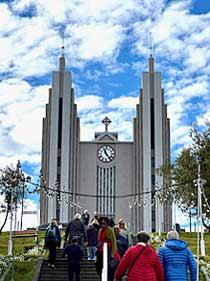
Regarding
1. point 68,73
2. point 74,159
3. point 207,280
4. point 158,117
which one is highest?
point 68,73

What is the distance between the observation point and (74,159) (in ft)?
234

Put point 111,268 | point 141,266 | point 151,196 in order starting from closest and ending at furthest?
1. point 141,266
2. point 111,268
3. point 151,196

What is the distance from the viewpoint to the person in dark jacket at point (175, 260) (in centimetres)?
873

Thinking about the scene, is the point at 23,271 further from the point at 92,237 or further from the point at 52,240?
the point at 92,237

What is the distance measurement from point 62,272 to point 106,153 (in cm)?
5623

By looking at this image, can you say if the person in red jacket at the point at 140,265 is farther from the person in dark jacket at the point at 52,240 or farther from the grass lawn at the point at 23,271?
the grass lawn at the point at 23,271

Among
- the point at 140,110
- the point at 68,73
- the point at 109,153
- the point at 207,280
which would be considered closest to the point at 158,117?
the point at 140,110

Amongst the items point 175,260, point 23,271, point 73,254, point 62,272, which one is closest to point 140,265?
point 175,260

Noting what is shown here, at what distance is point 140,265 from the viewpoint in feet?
27.2

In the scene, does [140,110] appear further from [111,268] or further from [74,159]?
[111,268]

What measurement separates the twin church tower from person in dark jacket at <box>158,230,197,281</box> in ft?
194

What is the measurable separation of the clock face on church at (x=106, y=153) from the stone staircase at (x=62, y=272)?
179ft

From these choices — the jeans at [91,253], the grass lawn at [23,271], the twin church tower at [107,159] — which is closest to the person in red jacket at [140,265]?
the grass lawn at [23,271]

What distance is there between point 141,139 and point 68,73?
12.1 m
